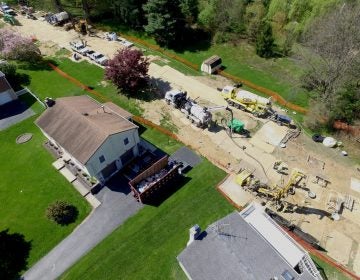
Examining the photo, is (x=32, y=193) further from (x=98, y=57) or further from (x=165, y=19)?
(x=165, y=19)

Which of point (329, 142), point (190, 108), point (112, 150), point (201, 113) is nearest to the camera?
point (112, 150)

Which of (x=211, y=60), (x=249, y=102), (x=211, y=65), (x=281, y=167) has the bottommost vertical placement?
(x=281, y=167)

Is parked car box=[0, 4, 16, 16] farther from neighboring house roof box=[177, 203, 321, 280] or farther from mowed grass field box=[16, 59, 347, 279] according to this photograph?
neighboring house roof box=[177, 203, 321, 280]

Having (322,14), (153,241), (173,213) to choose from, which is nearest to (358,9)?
(322,14)

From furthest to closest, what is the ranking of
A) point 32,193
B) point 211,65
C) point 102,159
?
point 211,65
point 32,193
point 102,159

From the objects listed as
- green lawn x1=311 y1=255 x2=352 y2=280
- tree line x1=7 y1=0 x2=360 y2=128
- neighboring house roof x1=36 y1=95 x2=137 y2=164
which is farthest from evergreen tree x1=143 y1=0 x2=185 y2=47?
green lawn x1=311 y1=255 x2=352 y2=280

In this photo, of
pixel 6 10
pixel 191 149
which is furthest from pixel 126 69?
pixel 6 10
